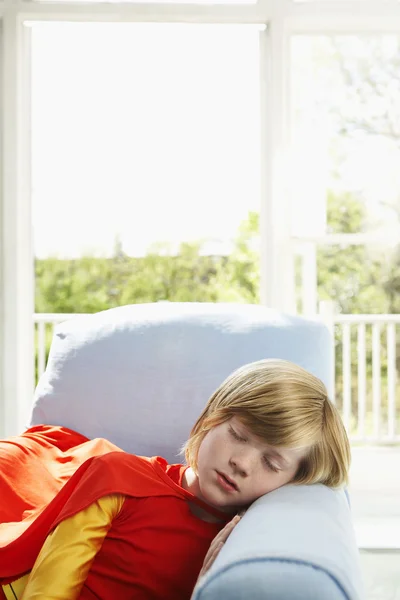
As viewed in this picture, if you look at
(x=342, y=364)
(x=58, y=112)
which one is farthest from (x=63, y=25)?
(x=342, y=364)

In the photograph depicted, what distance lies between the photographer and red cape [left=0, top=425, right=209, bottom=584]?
116 centimetres

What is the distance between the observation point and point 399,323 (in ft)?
13.8

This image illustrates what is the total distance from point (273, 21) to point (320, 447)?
239cm

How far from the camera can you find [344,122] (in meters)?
3.27

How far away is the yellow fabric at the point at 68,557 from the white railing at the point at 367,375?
3028 mm

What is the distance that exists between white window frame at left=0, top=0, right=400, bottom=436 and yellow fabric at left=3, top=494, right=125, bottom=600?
81.0 inches

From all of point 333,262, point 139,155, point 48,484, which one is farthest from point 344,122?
point 48,484

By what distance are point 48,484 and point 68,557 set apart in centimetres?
42

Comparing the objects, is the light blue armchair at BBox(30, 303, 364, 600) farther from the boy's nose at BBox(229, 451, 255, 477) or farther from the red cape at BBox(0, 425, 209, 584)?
the boy's nose at BBox(229, 451, 255, 477)

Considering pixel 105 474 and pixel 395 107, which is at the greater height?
pixel 395 107

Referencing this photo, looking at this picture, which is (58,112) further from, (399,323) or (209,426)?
(209,426)

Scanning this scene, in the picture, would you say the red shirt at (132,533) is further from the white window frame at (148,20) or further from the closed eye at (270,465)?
the white window frame at (148,20)

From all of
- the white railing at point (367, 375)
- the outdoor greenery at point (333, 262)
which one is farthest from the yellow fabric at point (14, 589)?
the white railing at point (367, 375)

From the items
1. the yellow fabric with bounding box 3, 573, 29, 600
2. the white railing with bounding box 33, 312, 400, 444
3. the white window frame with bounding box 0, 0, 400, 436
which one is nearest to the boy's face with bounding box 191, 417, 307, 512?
the yellow fabric with bounding box 3, 573, 29, 600
